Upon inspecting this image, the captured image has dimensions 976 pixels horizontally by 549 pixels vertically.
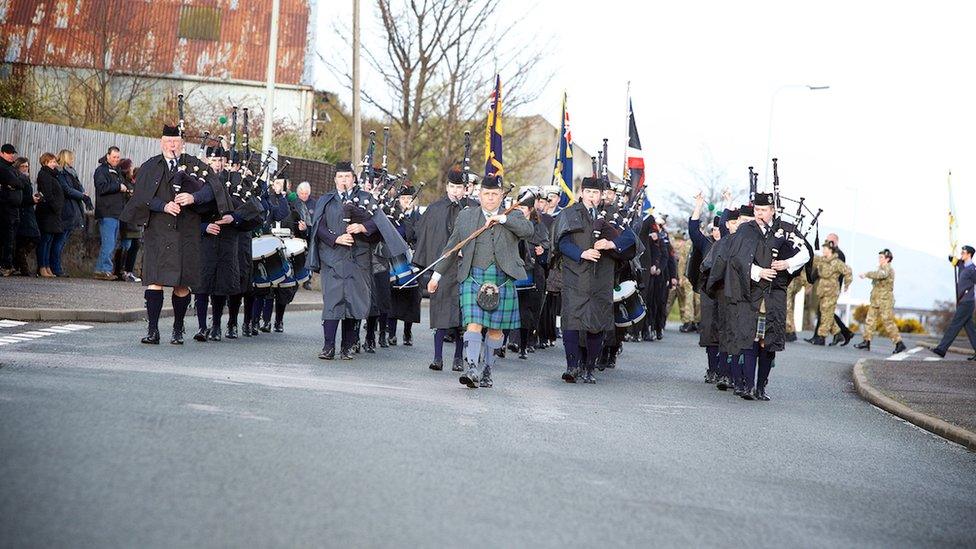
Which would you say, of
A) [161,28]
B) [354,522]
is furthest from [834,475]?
[161,28]

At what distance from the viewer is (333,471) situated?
7.64m

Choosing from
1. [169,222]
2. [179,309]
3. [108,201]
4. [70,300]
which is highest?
[108,201]

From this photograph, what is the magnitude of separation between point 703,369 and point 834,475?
9.19 metres

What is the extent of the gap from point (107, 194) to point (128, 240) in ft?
5.60

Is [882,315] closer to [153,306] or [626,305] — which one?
[626,305]

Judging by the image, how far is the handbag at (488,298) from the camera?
43.1 ft

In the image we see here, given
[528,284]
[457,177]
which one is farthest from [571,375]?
[528,284]

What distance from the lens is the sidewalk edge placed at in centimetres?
1221

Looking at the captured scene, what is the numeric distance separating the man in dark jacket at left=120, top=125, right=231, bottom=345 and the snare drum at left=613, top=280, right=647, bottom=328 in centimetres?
458

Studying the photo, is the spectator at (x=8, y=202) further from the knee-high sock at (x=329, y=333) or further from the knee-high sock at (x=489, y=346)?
the knee-high sock at (x=489, y=346)

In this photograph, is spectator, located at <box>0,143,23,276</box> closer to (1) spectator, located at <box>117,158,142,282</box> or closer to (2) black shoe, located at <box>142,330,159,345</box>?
(1) spectator, located at <box>117,158,142,282</box>

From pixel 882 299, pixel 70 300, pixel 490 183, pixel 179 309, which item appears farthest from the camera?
pixel 882 299

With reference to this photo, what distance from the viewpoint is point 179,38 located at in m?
50.0

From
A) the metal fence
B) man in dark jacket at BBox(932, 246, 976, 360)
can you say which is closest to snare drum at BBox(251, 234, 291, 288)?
the metal fence
